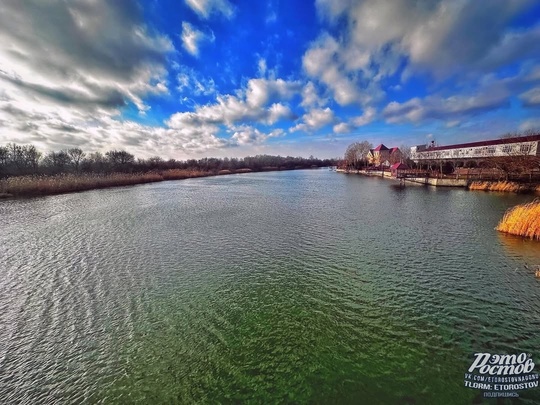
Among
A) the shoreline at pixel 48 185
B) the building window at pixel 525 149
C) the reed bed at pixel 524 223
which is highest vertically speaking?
the building window at pixel 525 149

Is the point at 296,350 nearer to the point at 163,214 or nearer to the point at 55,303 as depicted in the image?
the point at 55,303

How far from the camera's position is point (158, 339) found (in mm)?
5555

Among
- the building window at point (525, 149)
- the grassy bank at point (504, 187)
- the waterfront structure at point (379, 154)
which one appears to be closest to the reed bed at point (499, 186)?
the grassy bank at point (504, 187)

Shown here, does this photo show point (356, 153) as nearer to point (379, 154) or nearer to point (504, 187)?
point (379, 154)

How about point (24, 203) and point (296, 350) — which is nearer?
point (296, 350)

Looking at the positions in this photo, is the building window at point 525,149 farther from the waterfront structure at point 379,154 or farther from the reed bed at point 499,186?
the waterfront structure at point 379,154

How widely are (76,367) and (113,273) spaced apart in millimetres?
4416

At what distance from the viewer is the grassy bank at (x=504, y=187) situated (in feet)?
87.0

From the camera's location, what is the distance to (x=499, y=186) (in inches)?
1141

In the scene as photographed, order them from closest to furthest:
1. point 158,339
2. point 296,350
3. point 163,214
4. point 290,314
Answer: point 296,350 < point 158,339 < point 290,314 < point 163,214

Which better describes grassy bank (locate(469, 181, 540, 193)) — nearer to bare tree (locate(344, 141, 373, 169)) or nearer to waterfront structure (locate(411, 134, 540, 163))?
waterfront structure (locate(411, 134, 540, 163))

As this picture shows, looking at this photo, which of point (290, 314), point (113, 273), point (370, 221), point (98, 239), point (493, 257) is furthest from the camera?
point (370, 221)

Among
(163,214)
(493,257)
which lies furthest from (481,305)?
(163,214)

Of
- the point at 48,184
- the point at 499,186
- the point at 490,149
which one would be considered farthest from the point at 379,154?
the point at 48,184
